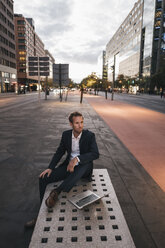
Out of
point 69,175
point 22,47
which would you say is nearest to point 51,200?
point 69,175

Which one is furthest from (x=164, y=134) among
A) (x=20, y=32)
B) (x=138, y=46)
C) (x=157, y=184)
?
(x=20, y=32)

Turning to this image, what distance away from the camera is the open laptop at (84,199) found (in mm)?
2240

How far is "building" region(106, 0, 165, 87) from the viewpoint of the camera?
220 ft

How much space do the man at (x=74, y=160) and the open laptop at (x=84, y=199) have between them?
206 millimetres

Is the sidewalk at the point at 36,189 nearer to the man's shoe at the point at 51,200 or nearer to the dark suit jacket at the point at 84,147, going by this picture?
the man's shoe at the point at 51,200

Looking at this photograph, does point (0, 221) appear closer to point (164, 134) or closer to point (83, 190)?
point (83, 190)

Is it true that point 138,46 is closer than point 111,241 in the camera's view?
No

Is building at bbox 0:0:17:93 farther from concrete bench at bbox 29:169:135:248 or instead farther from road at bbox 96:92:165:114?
concrete bench at bbox 29:169:135:248

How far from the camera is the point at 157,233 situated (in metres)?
2.57

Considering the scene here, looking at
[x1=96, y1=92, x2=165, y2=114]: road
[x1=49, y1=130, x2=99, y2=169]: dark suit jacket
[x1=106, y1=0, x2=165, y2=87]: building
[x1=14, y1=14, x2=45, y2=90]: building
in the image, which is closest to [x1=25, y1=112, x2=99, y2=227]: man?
[x1=49, y1=130, x2=99, y2=169]: dark suit jacket

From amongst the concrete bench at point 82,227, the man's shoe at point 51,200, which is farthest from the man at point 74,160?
the concrete bench at point 82,227

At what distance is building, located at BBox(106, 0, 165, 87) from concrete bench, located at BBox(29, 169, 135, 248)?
62576mm

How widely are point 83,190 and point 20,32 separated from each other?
99.1 metres

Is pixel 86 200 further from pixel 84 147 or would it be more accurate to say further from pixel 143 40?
pixel 143 40
